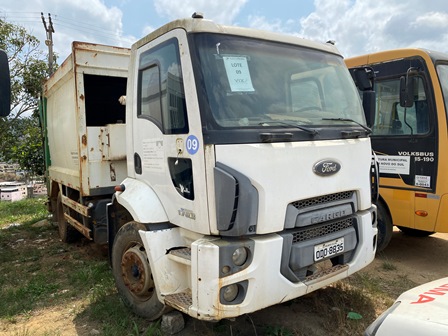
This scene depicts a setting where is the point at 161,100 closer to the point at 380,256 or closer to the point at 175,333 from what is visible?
the point at 175,333

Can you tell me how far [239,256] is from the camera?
→ 2547mm

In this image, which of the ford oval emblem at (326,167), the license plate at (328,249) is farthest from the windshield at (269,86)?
the license plate at (328,249)

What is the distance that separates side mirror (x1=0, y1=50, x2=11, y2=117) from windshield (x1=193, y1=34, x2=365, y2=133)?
177 cm

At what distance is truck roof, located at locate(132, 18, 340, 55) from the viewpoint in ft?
8.83

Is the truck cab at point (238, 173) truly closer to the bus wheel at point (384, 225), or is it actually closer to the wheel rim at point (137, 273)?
the wheel rim at point (137, 273)

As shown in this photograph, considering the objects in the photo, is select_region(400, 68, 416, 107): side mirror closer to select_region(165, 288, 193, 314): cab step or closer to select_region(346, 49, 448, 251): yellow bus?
→ select_region(346, 49, 448, 251): yellow bus

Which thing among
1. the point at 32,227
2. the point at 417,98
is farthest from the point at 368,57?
the point at 32,227

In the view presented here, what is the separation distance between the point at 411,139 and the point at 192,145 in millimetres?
3377

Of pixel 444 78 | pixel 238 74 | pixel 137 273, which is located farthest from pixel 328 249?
pixel 444 78

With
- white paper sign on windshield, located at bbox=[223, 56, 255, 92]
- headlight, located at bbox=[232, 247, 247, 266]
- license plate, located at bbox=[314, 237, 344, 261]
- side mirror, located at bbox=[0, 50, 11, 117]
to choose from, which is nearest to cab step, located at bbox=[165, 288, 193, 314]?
headlight, located at bbox=[232, 247, 247, 266]

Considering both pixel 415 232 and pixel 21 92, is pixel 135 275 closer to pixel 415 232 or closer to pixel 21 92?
pixel 415 232

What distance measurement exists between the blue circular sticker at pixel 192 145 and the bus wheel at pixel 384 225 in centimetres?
349

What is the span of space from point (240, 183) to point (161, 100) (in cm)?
107

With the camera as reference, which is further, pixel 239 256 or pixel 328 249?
pixel 328 249
